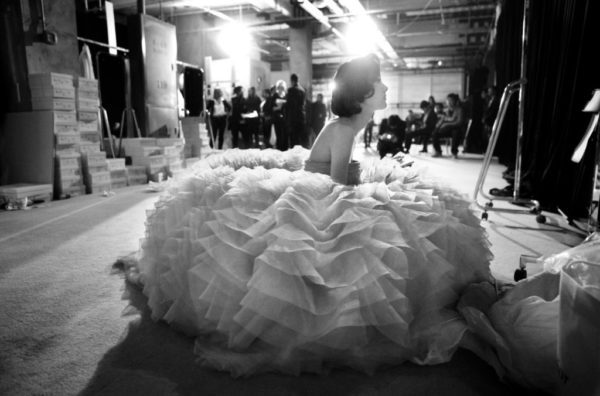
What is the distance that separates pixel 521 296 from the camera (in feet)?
4.64

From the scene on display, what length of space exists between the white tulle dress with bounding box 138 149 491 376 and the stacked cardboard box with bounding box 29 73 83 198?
3.56 metres

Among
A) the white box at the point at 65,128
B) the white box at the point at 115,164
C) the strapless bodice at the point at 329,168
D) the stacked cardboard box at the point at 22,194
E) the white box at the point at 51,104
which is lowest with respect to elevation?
the stacked cardboard box at the point at 22,194

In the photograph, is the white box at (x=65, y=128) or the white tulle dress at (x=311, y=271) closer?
the white tulle dress at (x=311, y=271)

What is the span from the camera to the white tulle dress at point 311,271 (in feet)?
4.06

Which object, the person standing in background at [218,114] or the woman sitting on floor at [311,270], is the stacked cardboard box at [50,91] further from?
the person standing in background at [218,114]

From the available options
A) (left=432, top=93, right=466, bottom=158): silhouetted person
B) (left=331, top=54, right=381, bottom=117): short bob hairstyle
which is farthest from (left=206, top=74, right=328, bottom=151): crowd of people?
(left=331, top=54, right=381, bottom=117): short bob hairstyle

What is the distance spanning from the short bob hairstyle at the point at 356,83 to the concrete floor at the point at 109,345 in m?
1.12

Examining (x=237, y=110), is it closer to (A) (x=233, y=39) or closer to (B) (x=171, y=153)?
(B) (x=171, y=153)

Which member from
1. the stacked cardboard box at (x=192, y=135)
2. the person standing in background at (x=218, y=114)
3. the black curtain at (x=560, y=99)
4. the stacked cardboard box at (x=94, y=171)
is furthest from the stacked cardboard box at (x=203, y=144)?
the black curtain at (x=560, y=99)

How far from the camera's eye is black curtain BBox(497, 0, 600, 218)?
3.14 meters

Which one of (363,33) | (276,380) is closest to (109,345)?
(276,380)

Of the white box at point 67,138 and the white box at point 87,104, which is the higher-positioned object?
the white box at point 87,104

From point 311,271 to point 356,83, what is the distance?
1056 millimetres

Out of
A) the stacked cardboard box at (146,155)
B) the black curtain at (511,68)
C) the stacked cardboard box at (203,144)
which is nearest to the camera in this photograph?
the black curtain at (511,68)
